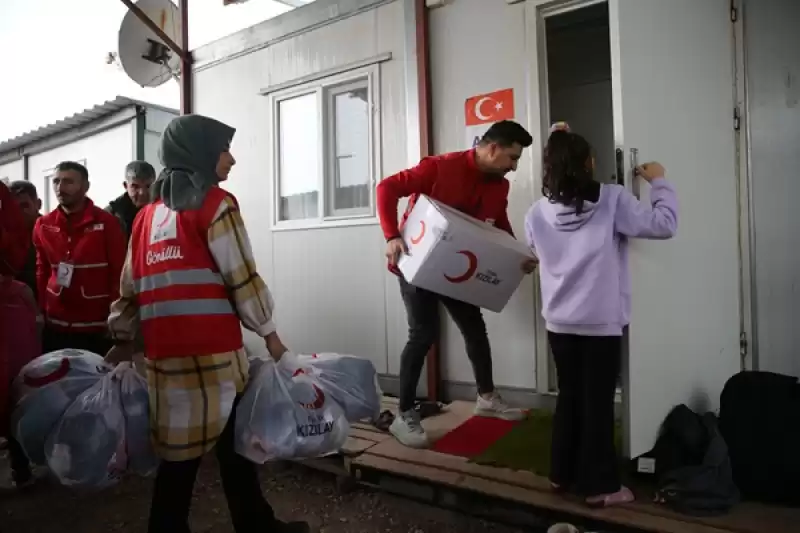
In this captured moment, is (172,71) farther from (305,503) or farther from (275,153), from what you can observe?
(305,503)

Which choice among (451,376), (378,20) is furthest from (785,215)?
(378,20)

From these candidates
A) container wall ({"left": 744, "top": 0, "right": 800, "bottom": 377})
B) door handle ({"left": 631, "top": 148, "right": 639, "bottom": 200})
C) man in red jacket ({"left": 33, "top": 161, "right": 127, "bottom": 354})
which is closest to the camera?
door handle ({"left": 631, "top": 148, "right": 639, "bottom": 200})

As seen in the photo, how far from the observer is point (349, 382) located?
7.06ft

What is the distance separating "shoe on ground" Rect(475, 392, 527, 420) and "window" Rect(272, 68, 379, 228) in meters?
1.47

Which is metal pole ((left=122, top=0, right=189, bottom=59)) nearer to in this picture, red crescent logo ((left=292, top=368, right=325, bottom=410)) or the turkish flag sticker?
the turkish flag sticker

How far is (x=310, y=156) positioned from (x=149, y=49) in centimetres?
226

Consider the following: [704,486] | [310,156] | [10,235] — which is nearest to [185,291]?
[10,235]

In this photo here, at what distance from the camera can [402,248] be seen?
2775mm

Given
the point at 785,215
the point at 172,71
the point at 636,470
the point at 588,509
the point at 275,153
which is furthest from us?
the point at 172,71

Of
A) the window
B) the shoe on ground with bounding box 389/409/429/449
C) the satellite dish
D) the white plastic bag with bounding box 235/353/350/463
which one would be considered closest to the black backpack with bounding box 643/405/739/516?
the shoe on ground with bounding box 389/409/429/449

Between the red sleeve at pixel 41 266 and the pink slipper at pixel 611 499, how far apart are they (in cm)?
289

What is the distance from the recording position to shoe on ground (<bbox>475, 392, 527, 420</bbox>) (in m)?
3.15

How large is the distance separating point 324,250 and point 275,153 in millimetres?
929

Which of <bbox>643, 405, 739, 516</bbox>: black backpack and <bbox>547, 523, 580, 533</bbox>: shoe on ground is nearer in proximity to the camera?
<bbox>547, 523, 580, 533</bbox>: shoe on ground
